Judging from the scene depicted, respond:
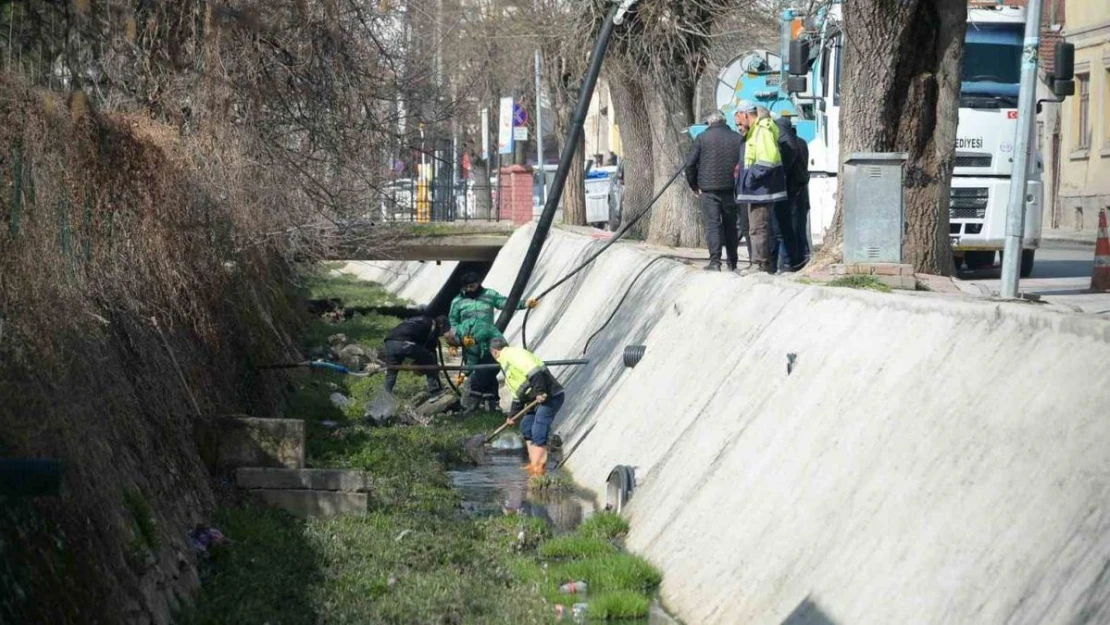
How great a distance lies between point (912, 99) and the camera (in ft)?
52.1

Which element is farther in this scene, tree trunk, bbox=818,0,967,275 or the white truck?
the white truck

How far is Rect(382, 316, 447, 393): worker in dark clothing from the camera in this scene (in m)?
20.5

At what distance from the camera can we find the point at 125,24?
959cm

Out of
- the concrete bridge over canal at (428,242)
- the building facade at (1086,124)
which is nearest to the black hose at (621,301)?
the concrete bridge over canal at (428,242)

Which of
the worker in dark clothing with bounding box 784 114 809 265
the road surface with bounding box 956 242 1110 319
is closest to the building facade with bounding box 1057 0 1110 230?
the road surface with bounding box 956 242 1110 319

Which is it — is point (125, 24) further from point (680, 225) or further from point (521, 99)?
point (521, 99)

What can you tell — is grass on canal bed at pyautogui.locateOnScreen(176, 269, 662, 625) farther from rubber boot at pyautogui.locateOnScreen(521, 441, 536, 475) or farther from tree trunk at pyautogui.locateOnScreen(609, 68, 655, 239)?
tree trunk at pyautogui.locateOnScreen(609, 68, 655, 239)

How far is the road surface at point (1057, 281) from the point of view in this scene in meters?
16.2

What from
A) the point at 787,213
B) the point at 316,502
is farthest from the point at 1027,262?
the point at 316,502

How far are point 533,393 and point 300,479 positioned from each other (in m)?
4.03

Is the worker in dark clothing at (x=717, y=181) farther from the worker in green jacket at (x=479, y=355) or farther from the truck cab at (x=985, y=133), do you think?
the truck cab at (x=985, y=133)

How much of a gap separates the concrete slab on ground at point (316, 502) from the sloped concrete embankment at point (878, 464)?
199cm

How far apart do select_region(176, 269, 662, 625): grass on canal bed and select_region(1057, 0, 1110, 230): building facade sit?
108ft

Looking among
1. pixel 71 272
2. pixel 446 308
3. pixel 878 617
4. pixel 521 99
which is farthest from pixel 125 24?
pixel 521 99
